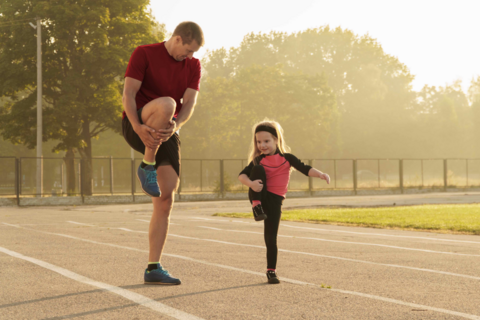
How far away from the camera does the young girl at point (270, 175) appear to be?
526cm

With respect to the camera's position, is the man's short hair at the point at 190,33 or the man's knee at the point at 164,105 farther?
the man's short hair at the point at 190,33

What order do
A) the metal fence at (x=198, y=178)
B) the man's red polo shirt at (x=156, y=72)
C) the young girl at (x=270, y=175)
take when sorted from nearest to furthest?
the man's red polo shirt at (x=156, y=72) → the young girl at (x=270, y=175) → the metal fence at (x=198, y=178)

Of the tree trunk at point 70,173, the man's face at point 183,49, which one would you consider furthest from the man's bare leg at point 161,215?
the tree trunk at point 70,173

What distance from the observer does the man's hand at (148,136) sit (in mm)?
4402

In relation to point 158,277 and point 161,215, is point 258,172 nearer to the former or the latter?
point 161,215

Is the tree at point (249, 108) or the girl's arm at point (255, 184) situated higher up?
the tree at point (249, 108)

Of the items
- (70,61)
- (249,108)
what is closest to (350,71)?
(249,108)

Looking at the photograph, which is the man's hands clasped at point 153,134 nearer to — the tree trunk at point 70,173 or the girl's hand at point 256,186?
the girl's hand at point 256,186

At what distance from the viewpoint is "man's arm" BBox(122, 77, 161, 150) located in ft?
14.5

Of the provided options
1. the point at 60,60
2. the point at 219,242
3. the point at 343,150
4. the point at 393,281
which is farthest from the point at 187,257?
the point at 343,150

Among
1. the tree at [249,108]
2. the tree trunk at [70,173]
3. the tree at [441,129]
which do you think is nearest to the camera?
the tree trunk at [70,173]

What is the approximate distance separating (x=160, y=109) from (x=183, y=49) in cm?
58

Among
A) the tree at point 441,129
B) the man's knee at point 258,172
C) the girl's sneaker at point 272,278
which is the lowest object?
the girl's sneaker at point 272,278

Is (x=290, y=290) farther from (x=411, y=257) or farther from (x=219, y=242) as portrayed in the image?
(x=219, y=242)
